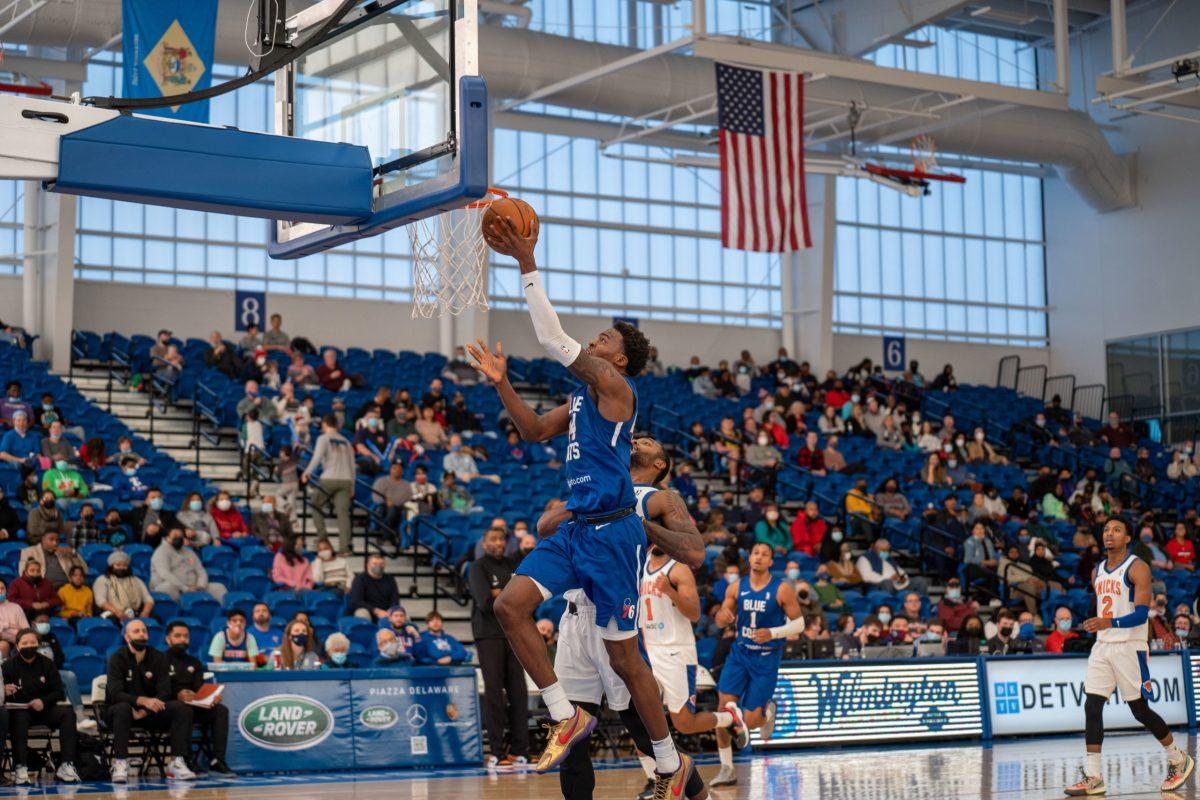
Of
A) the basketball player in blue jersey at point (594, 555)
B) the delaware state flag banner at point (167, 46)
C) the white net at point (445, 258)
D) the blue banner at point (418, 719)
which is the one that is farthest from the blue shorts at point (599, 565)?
the blue banner at point (418, 719)

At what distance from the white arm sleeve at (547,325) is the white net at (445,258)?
187 inches

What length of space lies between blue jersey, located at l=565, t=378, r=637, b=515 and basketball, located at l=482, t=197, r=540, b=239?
2.87 feet

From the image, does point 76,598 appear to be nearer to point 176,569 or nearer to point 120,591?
point 120,591

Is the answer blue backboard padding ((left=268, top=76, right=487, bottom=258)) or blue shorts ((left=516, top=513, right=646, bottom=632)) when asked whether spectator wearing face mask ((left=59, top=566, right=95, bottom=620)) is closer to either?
blue backboard padding ((left=268, top=76, right=487, bottom=258))

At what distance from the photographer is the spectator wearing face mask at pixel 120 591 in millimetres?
14438

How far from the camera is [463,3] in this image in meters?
7.87

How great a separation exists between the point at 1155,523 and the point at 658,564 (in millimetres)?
18535

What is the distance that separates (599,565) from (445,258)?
5.95m

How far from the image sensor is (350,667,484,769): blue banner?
515 inches

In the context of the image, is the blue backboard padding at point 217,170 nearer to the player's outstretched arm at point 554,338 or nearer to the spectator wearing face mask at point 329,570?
the player's outstretched arm at point 554,338

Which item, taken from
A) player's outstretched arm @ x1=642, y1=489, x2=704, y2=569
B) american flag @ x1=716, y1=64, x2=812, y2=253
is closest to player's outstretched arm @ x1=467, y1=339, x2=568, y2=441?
player's outstretched arm @ x1=642, y1=489, x2=704, y2=569

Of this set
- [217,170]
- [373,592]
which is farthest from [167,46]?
[373,592]

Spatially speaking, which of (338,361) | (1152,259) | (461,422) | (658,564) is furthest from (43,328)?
(1152,259)

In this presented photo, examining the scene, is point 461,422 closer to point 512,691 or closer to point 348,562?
point 348,562
